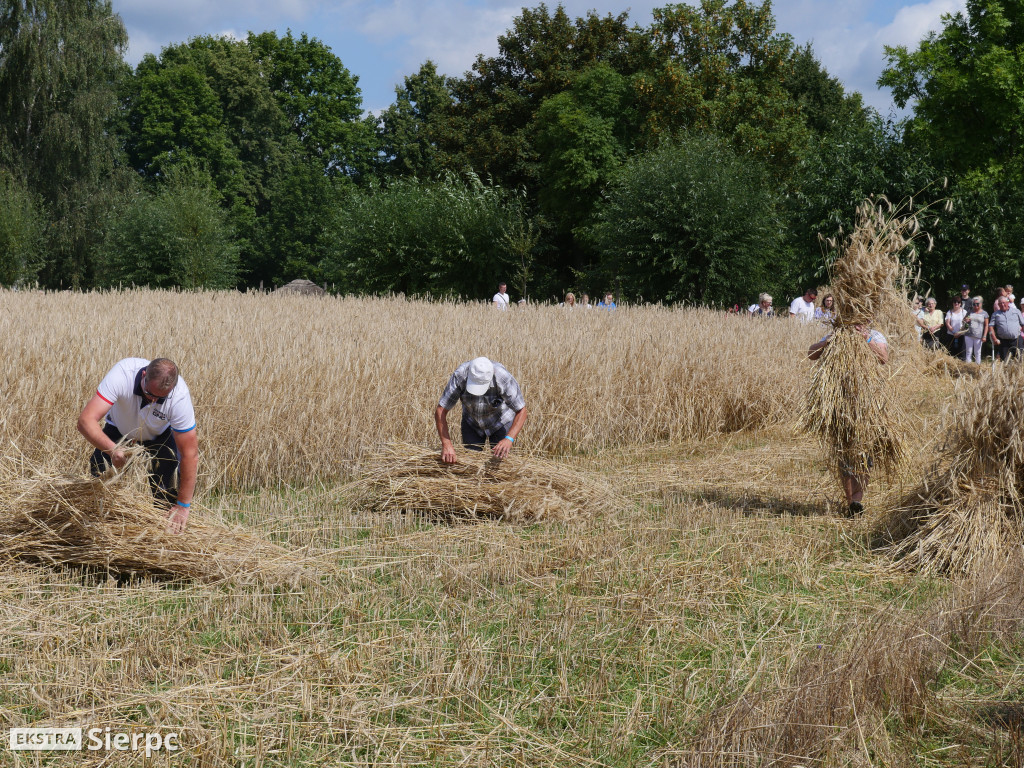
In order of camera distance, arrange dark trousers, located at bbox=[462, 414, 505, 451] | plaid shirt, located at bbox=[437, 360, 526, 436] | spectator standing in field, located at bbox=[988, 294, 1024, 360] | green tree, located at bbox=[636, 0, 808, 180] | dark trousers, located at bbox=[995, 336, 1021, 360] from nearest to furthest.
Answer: plaid shirt, located at bbox=[437, 360, 526, 436] → dark trousers, located at bbox=[462, 414, 505, 451] → spectator standing in field, located at bbox=[988, 294, 1024, 360] → dark trousers, located at bbox=[995, 336, 1021, 360] → green tree, located at bbox=[636, 0, 808, 180]

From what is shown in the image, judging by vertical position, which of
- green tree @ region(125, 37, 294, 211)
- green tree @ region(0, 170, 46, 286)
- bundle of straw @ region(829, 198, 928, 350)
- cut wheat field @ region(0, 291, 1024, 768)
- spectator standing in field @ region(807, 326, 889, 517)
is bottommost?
cut wheat field @ region(0, 291, 1024, 768)

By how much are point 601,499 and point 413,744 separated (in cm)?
364

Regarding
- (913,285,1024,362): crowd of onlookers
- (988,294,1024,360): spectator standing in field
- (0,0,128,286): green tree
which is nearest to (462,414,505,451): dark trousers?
(913,285,1024,362): crowd of onlookers

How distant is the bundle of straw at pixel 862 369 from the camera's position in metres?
6.48

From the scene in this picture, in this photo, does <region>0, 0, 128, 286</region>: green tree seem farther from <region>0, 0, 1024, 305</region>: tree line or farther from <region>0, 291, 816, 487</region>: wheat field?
<region>0, 291, 816, 487</region>: wheat field

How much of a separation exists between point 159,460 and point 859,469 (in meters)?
4.93

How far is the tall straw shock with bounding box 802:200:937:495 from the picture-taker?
6477 millimetres

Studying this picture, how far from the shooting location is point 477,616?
4.56 metres

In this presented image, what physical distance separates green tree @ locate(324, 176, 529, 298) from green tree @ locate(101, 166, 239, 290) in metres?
5.44

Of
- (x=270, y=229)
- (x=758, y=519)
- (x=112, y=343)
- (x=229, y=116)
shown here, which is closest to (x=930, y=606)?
(x=758, y=519)

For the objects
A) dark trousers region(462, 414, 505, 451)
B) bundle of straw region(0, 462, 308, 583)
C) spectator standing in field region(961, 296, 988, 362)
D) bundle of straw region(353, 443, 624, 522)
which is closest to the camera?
bundle of straw region(0, 462, 308, 583)

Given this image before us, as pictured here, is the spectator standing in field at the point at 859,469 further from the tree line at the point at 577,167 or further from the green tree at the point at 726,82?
the green tree at the point at 726,82

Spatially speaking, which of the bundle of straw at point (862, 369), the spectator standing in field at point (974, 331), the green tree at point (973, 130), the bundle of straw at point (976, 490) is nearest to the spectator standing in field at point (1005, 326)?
the spectator standing in field at point (974, 331)

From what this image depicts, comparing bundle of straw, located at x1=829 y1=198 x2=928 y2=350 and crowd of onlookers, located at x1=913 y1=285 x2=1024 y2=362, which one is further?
crowd of onlookers, located at x1=913 y1=285 x2=1024 y2=362
